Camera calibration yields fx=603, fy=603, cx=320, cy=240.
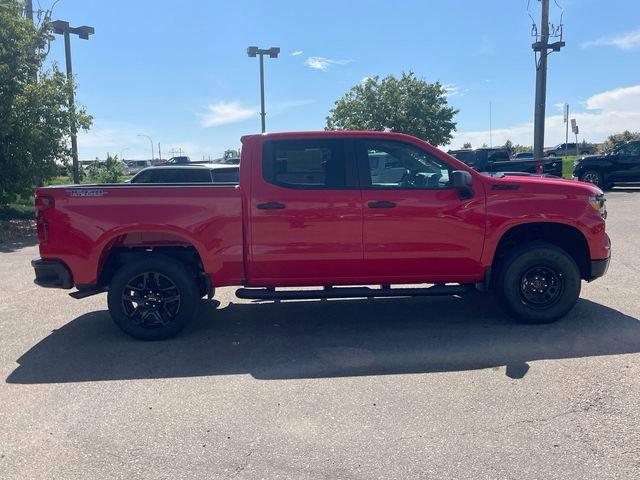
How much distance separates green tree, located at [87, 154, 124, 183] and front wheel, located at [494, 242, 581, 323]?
67.6 ft

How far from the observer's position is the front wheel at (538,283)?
20.2 feet

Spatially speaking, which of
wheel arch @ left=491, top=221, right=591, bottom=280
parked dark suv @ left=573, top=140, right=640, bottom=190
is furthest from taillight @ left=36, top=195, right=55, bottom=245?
parked dark suv @ left=573, top=140, right=640, bottom=190

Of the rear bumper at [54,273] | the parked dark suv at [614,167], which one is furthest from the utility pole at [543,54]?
the rear bumper at [54,273]

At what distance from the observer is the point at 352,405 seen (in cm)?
441

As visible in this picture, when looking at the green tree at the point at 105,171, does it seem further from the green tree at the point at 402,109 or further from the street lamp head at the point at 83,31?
the green tree at the point at 402,109

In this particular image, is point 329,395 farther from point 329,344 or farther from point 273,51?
point 273,51

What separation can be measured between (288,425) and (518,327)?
10.2 feet

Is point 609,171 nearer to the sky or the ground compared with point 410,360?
nearer to the sky

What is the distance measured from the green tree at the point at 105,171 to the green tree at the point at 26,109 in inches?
285

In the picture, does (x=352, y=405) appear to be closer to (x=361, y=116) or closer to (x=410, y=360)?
(x=410, y=360)

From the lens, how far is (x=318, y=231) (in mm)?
5914

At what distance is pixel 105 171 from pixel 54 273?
20847 millimetres

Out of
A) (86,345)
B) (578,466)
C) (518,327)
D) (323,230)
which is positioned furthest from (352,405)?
(86,345)

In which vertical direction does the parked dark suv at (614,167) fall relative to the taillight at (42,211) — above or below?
above
